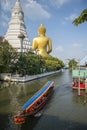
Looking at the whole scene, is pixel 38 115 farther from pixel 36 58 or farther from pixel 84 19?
pixel 36 58

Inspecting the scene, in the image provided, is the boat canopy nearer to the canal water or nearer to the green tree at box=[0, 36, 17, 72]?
the canal water

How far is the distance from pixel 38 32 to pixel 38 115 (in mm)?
57573

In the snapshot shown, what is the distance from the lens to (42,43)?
2753 inches

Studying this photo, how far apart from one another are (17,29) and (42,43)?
9788 millimetres

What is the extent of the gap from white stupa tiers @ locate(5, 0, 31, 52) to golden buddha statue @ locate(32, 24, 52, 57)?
2.63 m

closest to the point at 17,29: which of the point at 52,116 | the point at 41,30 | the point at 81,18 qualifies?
the point at 41,30

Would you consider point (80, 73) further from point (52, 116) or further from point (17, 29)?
point (17, 29)

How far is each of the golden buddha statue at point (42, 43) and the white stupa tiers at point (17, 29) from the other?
8.64 feet

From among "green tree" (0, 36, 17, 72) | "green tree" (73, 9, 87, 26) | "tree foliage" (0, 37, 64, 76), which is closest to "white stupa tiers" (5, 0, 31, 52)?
"tree foliage" (0, 37, 64, 76)

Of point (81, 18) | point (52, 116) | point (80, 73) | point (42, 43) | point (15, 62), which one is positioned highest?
point (42, 43)

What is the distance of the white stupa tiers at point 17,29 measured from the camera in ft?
223

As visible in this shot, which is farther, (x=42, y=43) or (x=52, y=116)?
(x=42, y=43)

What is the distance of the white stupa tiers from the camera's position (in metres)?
67.9

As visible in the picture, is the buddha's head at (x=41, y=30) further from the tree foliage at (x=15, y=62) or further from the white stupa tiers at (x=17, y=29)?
the tree foliage at (x=15, y=62)
